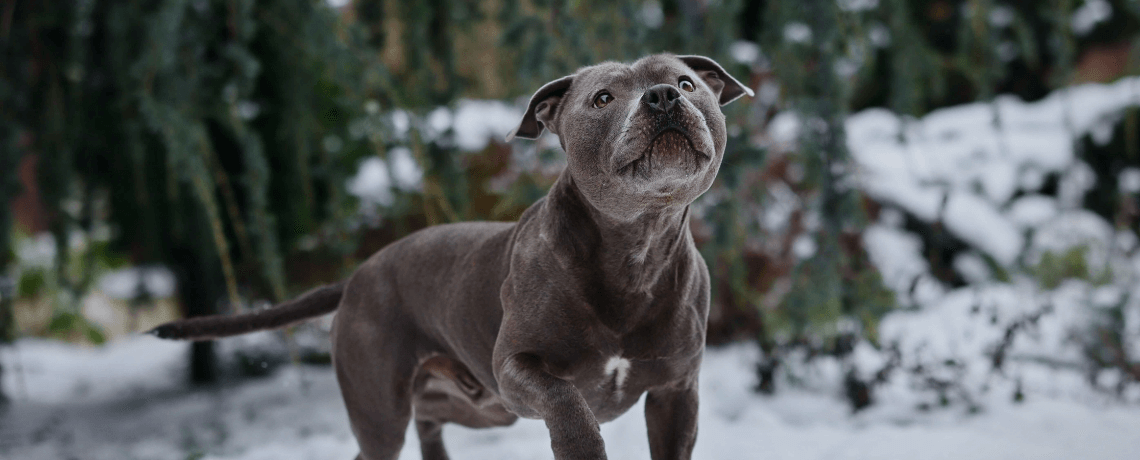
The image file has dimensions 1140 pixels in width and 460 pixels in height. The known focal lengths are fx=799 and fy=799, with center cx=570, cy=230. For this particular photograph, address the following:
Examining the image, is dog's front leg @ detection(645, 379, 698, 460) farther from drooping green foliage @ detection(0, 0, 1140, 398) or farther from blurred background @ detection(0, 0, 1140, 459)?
drooping green foliage @ detection(0, 0, 1140, 398)

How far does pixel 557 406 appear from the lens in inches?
53.6

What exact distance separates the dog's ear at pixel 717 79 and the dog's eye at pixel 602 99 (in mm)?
221

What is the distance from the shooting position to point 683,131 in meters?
1.27

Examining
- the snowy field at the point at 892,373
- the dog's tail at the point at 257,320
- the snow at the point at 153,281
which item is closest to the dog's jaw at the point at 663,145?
the dog's tail at the point at 257,320

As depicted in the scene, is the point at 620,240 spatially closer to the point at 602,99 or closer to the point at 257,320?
the point at 602,99

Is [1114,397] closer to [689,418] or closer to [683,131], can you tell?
[689,418]

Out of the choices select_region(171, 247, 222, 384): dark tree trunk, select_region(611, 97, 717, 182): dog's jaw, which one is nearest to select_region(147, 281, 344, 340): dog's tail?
select_region(611, 97, 717, 182): dog's jaw

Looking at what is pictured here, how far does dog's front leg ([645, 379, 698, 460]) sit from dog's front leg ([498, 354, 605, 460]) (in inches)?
10.7

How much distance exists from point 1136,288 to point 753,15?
2.53 metres

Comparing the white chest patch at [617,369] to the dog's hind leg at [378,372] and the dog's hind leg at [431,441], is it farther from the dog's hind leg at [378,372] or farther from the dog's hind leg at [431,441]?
the dog's hind leg at [431,441]

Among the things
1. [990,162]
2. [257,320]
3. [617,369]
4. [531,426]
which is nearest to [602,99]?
[617,369]

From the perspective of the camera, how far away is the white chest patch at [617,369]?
4.84 ft

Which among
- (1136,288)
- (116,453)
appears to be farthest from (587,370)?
(1136,288)

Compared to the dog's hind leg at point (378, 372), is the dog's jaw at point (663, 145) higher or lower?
higher
